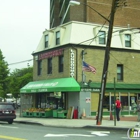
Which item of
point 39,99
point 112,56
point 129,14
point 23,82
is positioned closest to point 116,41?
point 112,56

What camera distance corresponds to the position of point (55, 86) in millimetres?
28859

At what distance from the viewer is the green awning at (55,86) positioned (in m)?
27.8

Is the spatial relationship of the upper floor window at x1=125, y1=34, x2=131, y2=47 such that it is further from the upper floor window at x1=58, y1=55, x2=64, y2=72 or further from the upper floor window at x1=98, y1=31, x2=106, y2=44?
the upper floor window at x1=58, y1=55, x2=64, y2=72

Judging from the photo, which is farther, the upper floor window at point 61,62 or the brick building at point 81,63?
the upper floor window at point 61,62

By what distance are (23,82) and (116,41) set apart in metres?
35.5

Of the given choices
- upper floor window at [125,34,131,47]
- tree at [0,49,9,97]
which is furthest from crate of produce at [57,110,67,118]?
tree at [0,49,9,97]

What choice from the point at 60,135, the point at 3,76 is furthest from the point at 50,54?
the point at 3,76

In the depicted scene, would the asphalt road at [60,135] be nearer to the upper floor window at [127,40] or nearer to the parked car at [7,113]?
the parked car at [7,113]

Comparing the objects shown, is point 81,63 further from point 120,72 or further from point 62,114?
point 62,114

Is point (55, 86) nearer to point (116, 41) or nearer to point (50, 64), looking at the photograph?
point (50, 64)

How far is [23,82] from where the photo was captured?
210 ft

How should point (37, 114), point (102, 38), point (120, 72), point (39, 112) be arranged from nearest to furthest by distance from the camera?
point (39, 112)
point (37, 114)
point (102, 38)
point (120, 72)

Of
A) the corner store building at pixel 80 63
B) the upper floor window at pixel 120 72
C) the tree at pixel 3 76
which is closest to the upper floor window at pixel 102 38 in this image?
the corner store building at pixel 80 63

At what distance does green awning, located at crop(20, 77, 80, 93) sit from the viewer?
1095 inches
